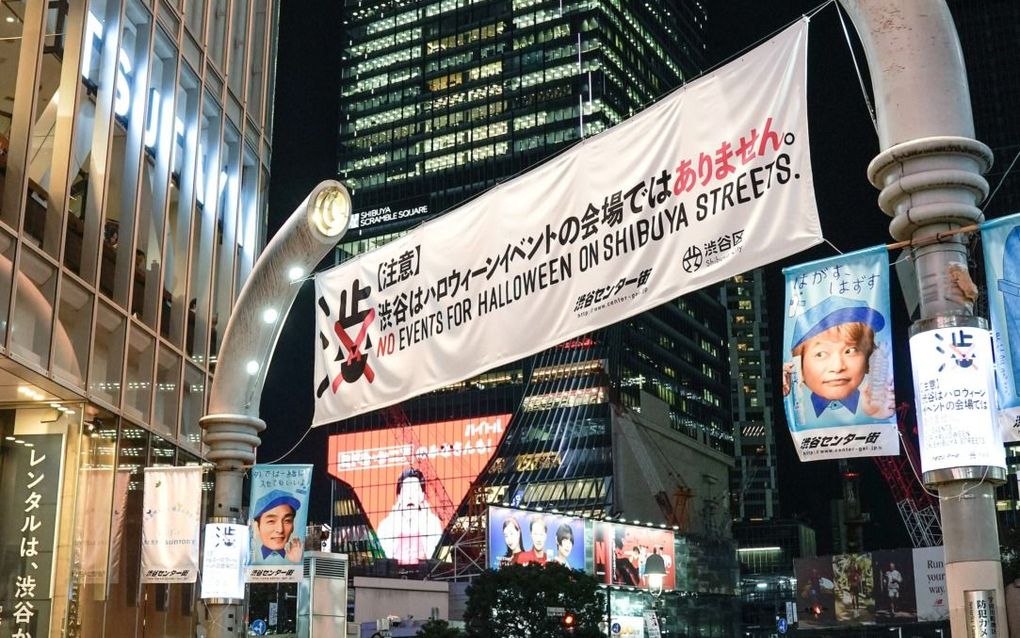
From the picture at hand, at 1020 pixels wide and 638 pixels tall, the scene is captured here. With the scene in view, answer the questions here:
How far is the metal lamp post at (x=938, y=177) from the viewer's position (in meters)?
6.89

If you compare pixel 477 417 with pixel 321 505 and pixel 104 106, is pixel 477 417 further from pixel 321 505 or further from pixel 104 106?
pixel 104 106

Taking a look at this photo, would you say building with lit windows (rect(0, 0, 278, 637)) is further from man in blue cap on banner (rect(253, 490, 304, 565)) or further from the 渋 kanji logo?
the 渋 kanji logo

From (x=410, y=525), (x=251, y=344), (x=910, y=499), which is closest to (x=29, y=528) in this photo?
(x=251, y=344)

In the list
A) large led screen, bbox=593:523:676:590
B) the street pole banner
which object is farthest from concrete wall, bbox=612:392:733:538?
the street pole banner

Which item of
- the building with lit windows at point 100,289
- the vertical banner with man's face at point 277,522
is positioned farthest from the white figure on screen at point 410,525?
the vertical banner with man's face at point 277,522

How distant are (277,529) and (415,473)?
12998cm

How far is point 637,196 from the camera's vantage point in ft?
29.5

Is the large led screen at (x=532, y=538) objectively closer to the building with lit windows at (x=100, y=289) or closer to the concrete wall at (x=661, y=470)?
the concrete wall at (x=661, y=470)

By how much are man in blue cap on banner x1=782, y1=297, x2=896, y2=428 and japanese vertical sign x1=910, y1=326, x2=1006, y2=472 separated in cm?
28

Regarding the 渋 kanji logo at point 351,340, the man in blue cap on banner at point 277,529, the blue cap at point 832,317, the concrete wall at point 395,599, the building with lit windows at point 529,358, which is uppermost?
the building with lit windows at point 529,358

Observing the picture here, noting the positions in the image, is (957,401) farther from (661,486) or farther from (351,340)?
(661,486)

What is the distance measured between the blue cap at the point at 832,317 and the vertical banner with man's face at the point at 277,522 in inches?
291

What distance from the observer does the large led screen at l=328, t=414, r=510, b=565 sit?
454ft

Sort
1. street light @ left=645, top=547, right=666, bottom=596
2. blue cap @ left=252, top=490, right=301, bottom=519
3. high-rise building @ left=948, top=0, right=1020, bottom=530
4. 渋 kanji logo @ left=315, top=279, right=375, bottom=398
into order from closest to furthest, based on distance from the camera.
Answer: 渋 kanji logo @ left=315, top=279, right=375, bottom=398 → blue cap @ left=252, top=490, right=301, bottom=519 → street light @ left=645, top=547, right=666, bottom=596 → high-rise building @ left=948, top=0, right=1020, bottom=530
